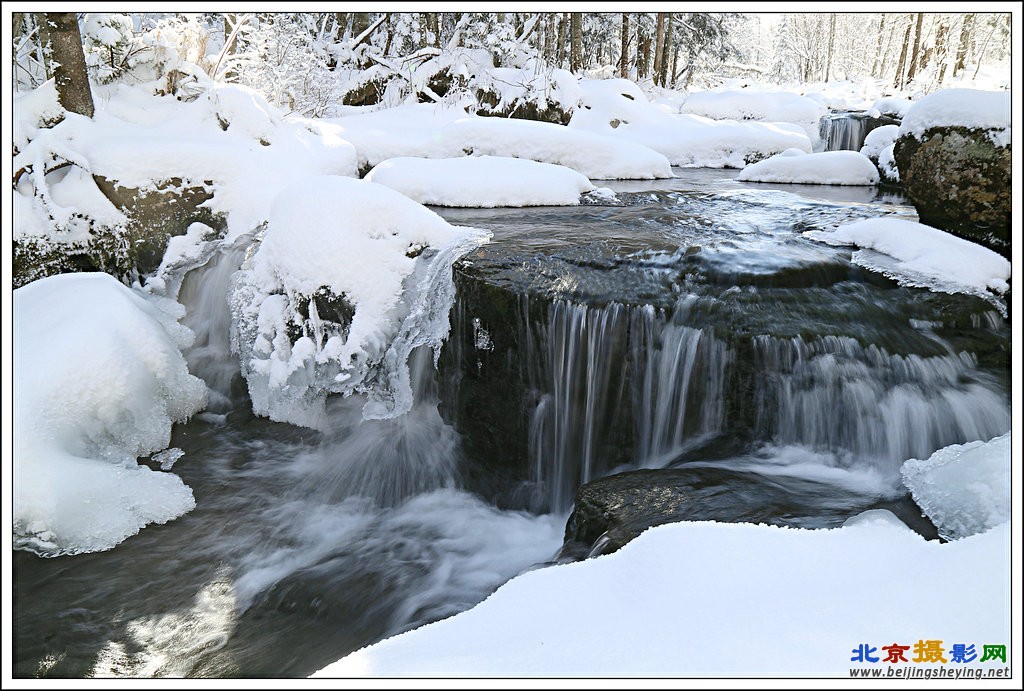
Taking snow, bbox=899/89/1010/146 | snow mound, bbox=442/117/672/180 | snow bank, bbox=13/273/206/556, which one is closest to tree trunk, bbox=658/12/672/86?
snow mound, bbox=442/117/672/180

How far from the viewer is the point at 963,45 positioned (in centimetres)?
1705

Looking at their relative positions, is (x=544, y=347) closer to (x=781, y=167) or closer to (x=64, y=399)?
(x=64, y=399)

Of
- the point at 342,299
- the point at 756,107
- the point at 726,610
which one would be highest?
the point at 756,107

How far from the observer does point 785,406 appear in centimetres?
373

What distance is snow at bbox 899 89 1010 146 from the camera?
14.6ft

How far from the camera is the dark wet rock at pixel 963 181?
4.56 m

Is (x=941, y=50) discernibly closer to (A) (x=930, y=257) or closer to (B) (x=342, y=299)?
(A) (x=930, y=257)

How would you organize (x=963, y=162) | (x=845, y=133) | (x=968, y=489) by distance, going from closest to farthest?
1. (x=968, y=489)
2. (x=963, y=162)
3. (x=845, y=133)

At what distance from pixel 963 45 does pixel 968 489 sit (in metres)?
19.9

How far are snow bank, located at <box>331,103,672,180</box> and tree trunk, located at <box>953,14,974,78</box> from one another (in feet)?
42.5

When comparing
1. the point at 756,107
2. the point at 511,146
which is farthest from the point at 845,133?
the point at 511,146

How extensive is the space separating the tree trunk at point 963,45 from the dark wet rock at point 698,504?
18.4 m

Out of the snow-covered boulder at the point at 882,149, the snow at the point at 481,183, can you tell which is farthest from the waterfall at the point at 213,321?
the snow-covered boulder at the point at 882,149

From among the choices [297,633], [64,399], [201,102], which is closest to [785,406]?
[297,633]
